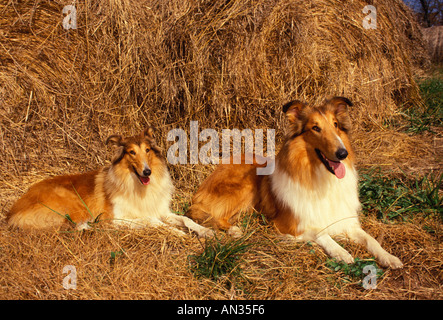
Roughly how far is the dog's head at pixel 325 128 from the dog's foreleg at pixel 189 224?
1329 mm

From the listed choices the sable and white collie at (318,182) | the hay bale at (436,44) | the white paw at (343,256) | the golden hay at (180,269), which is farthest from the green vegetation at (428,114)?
the hay bale at (436,44)

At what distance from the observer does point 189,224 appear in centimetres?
395

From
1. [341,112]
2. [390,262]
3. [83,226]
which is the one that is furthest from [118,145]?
[390,262]

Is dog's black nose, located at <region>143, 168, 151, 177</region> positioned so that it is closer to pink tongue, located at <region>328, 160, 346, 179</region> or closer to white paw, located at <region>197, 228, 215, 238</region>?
white paw, located at <region>197, 228, 215, 238</region>

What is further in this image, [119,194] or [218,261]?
[119,194]

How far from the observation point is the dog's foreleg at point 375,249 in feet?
9.75

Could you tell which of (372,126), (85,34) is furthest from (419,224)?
(85,34)

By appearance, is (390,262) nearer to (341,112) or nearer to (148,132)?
(341,112)

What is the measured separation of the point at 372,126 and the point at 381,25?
1587 mm

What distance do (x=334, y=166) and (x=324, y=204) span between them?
1.37 feet

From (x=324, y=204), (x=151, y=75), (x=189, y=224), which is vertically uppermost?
(x=151, y=75)

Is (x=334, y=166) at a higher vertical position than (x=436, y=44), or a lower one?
lower

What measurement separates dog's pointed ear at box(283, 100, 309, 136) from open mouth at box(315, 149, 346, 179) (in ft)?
1.02

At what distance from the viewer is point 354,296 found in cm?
269
